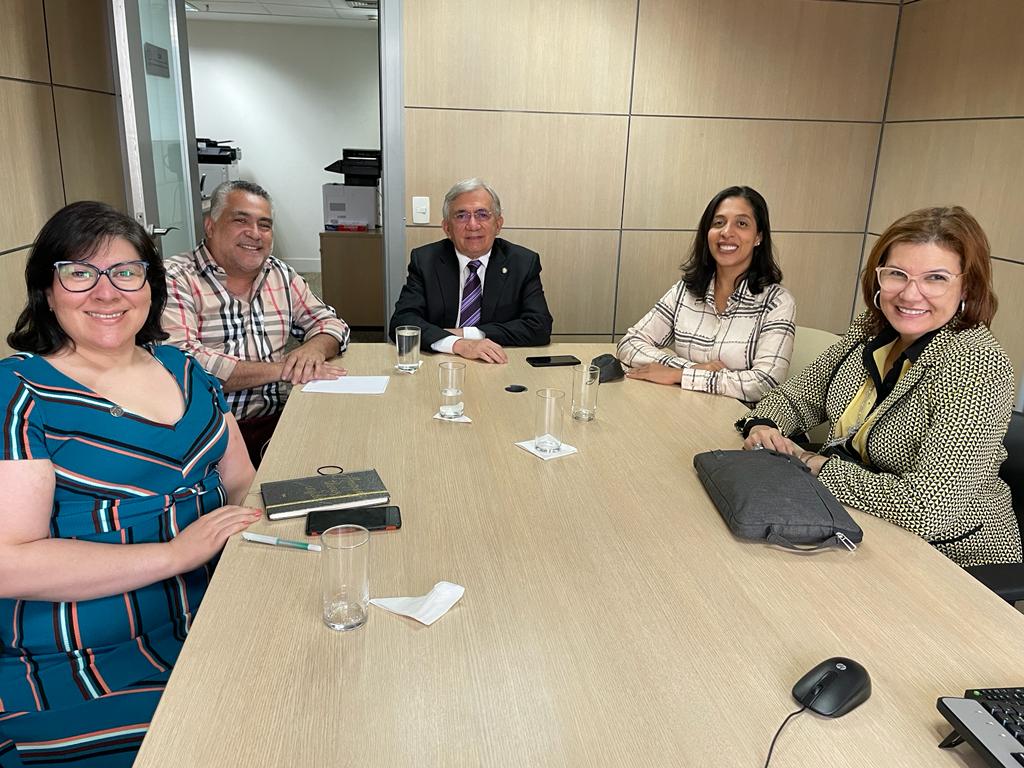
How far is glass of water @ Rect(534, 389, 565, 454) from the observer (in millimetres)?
1988

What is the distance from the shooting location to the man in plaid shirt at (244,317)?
2.63 meters

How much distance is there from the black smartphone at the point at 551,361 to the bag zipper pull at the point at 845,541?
1.49 metres

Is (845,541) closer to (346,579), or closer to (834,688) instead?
(834,688)

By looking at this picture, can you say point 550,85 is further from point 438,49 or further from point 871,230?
point 871,230

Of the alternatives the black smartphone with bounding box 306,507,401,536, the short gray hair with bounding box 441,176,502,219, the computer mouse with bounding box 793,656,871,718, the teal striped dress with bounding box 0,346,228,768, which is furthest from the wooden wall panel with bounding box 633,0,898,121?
the computer mouse with bounding box 793,656,871,718

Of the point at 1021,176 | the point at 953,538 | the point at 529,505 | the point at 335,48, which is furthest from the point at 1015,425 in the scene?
the point at 335,48

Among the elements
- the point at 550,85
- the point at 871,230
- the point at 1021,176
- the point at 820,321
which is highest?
the point at 550,85

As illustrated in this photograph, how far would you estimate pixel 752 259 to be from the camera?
2840mm

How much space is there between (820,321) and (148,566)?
395 cm

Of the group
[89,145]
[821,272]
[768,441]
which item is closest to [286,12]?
[89,145]

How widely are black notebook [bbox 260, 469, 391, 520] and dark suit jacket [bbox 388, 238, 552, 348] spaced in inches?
63.5

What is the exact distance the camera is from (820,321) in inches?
176

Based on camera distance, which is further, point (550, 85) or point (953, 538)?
point (550, 85)

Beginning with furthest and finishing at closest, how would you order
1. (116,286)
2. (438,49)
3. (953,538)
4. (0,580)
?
(438,49), (953,538), (116,286), (0,580)
